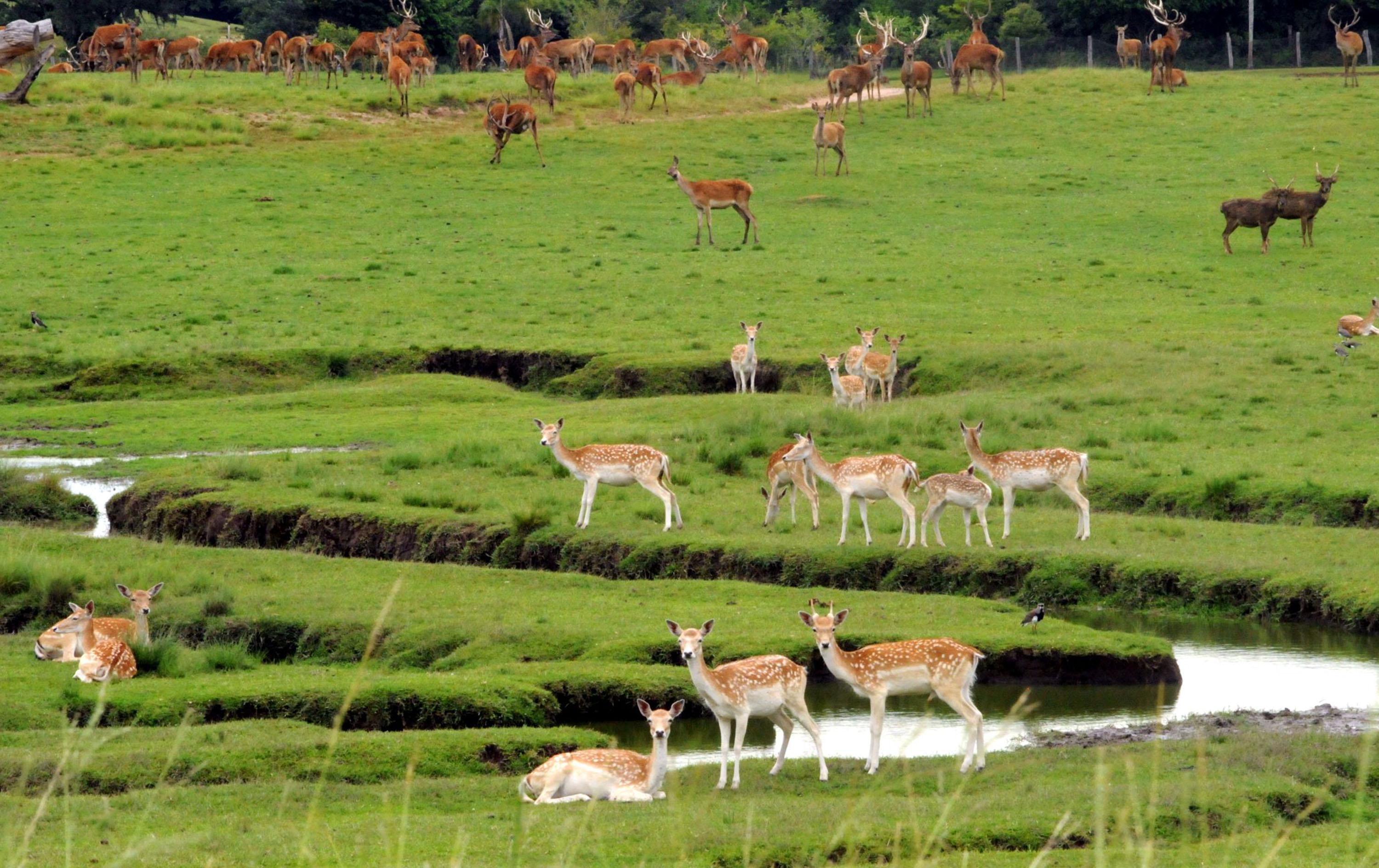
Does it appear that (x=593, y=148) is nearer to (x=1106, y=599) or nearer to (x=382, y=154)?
(x=382, y=154)

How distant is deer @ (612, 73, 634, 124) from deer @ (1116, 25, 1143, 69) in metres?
17.8

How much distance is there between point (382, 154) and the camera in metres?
47.0

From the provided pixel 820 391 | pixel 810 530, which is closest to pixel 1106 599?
pixel 810 530

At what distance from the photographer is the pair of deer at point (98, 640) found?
1361cm

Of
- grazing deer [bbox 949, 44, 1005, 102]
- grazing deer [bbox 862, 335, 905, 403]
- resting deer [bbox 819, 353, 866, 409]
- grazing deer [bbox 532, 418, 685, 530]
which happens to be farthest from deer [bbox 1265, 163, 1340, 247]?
grazing deer [bbox 532, 418, 685, 530]

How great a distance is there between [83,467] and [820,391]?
10906 millimetres

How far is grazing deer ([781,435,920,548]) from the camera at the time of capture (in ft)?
57.7

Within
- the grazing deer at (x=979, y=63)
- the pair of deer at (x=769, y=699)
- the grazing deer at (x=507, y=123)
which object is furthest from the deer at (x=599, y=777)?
the grazing deer at (x=979, y=63)

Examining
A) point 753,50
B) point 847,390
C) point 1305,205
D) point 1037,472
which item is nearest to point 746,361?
point 847,390

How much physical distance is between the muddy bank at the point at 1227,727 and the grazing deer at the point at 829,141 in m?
32.9

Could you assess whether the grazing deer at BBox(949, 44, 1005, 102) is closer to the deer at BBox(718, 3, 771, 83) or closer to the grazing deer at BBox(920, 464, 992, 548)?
the deer at BBox(718, 3, 771, 83)

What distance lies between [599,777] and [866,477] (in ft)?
25.9

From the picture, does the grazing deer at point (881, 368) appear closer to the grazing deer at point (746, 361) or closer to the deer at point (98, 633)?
the grazing deer at point (746, 361)

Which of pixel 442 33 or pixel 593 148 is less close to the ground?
pixel 442 33
